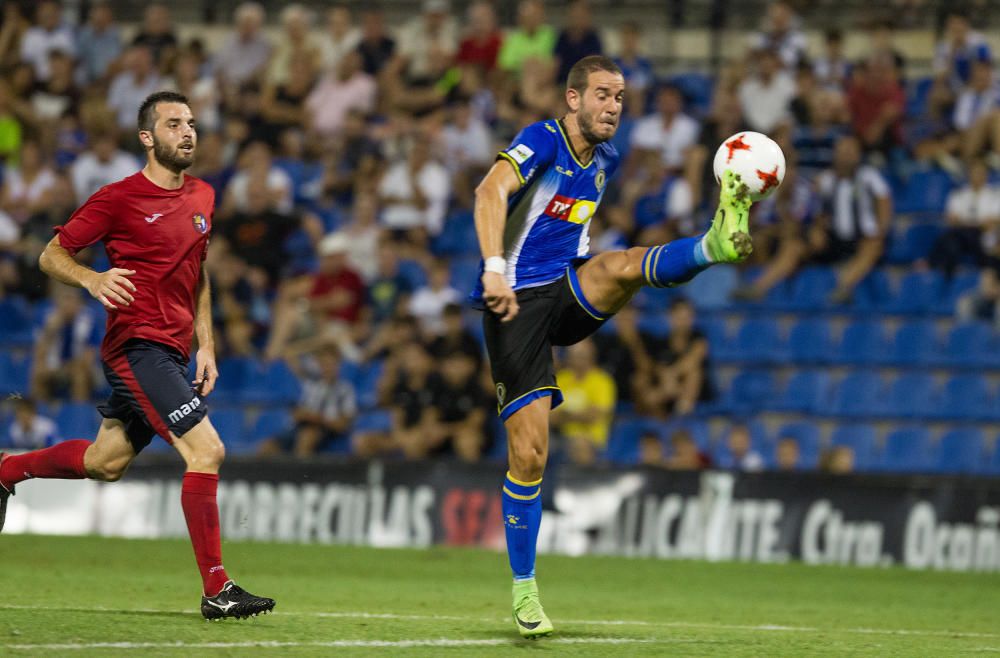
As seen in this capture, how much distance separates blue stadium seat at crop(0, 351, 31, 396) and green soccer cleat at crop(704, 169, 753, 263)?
11.9 meters

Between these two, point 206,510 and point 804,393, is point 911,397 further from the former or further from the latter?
point 206,510

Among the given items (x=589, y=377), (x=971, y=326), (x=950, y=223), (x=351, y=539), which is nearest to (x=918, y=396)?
(x=971, y=326)

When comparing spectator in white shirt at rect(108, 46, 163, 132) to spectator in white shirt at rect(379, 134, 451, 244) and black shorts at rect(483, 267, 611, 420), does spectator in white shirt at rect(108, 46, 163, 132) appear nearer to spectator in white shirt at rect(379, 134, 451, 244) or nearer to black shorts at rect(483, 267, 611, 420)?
spectator in white shirt at rect(379, 134, 451, 244)

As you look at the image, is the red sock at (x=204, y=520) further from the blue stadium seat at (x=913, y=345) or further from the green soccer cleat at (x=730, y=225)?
the blue stadium seat at (x=913, y=345)

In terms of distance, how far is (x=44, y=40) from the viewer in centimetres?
1980

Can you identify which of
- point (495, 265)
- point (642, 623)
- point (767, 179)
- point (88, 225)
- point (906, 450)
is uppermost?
point (767, 179)

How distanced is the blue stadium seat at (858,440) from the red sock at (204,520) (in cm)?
926

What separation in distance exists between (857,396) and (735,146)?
8813mm

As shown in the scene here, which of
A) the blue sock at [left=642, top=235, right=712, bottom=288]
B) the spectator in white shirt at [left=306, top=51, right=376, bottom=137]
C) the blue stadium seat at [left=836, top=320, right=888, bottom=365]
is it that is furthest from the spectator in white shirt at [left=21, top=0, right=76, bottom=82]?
the blue sock at [left=642, top=235, right=712, bottom=288]

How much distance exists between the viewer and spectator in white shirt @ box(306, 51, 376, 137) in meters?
18.3

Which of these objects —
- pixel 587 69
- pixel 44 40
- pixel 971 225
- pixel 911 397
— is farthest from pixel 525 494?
pixel 44 40

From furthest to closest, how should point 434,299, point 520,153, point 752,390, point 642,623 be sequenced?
point 434,299, point 752,390, point 642,623, point 520,153

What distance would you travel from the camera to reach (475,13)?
60.3ft

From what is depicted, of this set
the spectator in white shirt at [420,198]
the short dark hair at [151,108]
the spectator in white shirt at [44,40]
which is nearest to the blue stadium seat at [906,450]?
the spectator in white shirt at [420,198]
